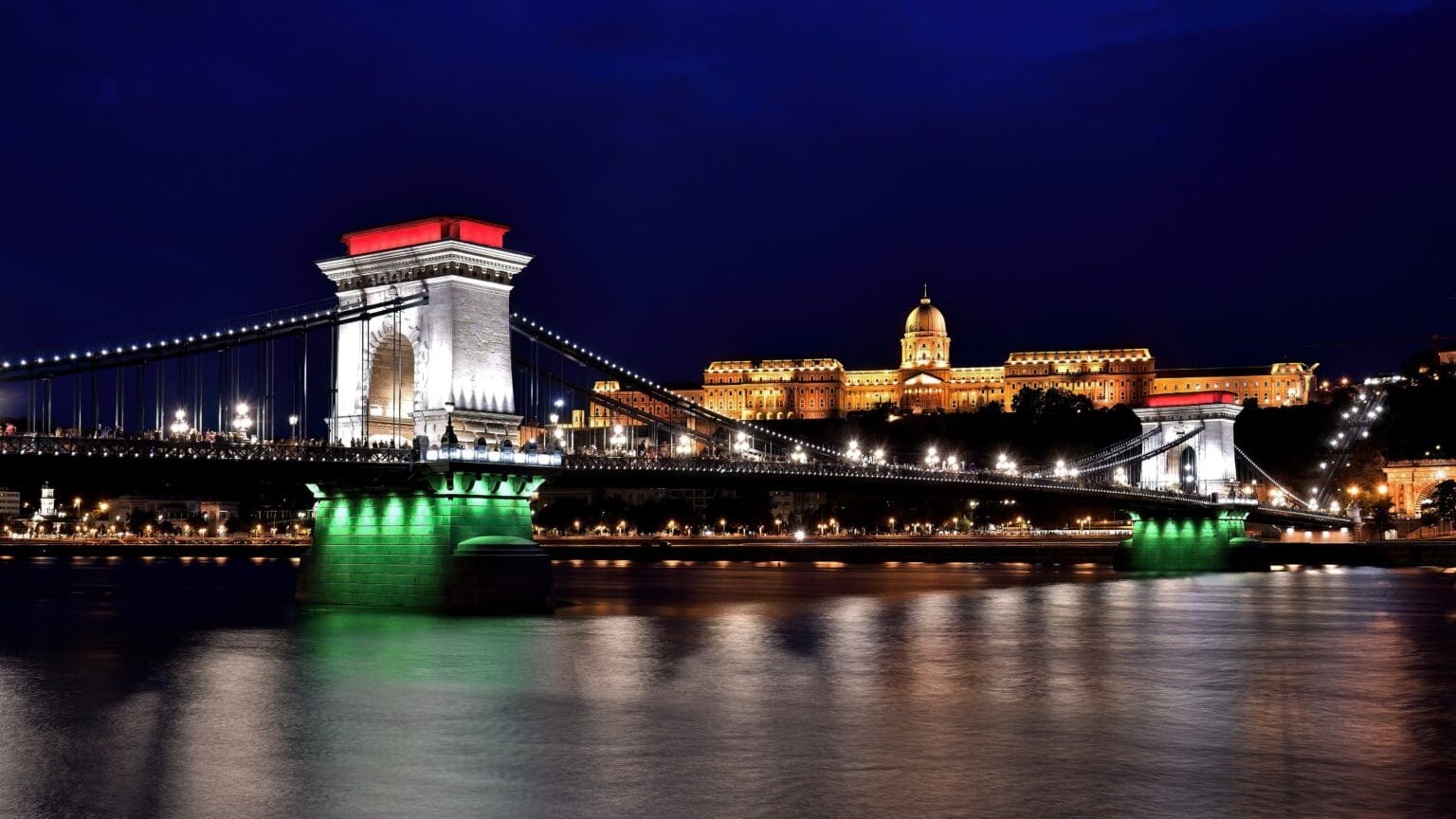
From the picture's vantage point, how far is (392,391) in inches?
2072

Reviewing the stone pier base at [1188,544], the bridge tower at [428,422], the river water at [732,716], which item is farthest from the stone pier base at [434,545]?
the stone pier base at [1188,544]

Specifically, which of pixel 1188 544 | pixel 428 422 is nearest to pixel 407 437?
pixel 428 422

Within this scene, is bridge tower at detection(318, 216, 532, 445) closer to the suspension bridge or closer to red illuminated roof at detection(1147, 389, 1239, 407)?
the suspension bridge

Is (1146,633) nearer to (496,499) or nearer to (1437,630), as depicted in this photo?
(1437,630)

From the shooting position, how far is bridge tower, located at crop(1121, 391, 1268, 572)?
87438 millimetres

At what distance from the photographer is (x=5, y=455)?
37.6 metres

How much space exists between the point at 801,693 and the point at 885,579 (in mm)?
54470

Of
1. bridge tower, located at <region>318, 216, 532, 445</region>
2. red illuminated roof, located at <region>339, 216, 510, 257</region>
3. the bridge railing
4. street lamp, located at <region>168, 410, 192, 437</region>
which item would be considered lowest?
the bridge railing

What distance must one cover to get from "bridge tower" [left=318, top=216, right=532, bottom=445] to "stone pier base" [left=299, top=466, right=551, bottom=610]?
2291 millimetres

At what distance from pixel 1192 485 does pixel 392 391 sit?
210 ft

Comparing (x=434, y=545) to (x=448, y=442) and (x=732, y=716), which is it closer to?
(x=448, y=442)

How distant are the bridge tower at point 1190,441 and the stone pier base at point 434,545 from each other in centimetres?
6196

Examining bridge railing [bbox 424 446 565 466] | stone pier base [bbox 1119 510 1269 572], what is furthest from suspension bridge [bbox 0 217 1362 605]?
stone pier base [bbox 1119 510 1269 572]

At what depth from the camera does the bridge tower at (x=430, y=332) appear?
4897cm
